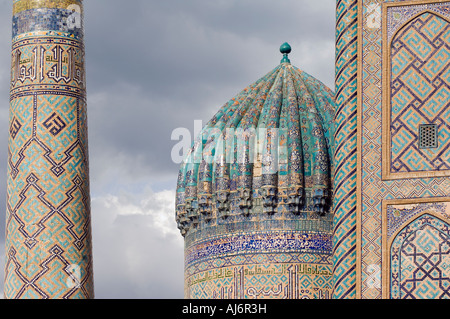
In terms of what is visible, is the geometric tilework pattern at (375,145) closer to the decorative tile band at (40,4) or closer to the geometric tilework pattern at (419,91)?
the geometric tilework pattern at (419,91)

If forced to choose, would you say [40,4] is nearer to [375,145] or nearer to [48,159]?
[48,159]

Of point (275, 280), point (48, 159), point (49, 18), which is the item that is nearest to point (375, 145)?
point (48, 159)

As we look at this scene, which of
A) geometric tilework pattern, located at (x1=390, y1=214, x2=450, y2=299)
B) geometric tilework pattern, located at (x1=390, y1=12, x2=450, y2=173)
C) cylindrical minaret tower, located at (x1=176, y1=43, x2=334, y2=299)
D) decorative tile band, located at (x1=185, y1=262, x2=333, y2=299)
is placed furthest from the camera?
cylindrical minaret tower, located at (x1=176, y1=43, x2=334, y2=299)

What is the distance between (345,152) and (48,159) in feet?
8.26

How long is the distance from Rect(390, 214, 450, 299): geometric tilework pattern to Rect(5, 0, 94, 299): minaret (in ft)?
8.31

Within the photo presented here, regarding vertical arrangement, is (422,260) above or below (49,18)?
below

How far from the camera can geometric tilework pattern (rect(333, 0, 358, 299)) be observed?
40.7 feet

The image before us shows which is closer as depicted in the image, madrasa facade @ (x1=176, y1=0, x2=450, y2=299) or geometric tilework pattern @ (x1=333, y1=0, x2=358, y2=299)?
madrasa facade @ (x1=176, y1=0, x2=450, y2=299)

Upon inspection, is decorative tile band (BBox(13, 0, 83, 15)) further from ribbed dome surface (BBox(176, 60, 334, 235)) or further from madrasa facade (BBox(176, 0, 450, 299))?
ribbed dome surface (BBox(176, 60, 334, 235))

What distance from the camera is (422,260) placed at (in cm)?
1216

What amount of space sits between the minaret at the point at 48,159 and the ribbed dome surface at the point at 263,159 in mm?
3412

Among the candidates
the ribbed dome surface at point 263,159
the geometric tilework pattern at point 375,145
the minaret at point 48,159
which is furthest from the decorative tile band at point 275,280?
the minaret at point 48,159

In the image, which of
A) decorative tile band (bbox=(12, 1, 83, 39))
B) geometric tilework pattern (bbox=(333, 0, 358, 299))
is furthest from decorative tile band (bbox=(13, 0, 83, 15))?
geometric tilework pattern (bbox=(333, 0, 358, 299))

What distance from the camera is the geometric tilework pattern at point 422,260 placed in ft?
39.6
